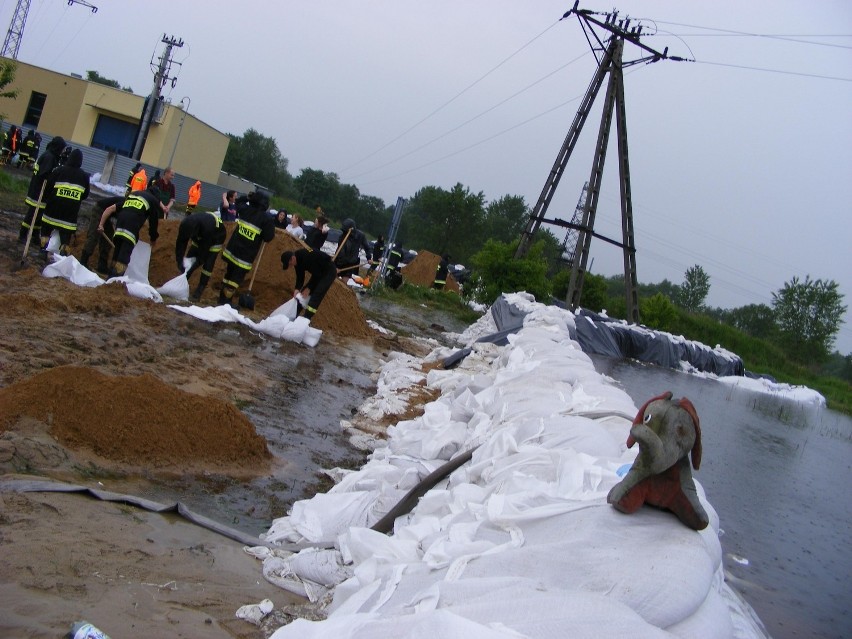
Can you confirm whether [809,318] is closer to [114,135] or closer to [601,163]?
[601,163]

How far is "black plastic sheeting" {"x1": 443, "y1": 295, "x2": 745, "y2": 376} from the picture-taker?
57.5 ft

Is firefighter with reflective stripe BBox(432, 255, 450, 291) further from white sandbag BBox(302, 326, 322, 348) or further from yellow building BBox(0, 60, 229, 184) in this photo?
yellow building BBox(0, 60, 229, 184)

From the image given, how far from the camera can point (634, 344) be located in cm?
2111

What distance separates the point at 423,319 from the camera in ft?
56.6

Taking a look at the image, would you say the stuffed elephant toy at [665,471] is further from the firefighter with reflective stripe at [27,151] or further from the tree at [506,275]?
the firefighter with reflective stripe at [27,151]

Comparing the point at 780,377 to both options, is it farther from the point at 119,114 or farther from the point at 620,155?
the point at 119,114

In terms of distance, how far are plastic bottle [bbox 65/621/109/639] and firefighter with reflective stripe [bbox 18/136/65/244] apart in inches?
319

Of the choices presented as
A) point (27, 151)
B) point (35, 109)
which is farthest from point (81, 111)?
point (27, 151)

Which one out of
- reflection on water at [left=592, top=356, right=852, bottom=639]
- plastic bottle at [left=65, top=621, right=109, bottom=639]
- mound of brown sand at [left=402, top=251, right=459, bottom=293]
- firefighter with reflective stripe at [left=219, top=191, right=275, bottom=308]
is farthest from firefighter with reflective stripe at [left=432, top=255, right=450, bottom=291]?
plastic bottle at [left=65, top=621, right=109, bottom=639]

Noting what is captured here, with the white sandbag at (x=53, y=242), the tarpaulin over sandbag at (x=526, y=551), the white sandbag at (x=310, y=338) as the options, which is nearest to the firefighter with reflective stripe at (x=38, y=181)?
the white sandbag at (x=53, y=242)

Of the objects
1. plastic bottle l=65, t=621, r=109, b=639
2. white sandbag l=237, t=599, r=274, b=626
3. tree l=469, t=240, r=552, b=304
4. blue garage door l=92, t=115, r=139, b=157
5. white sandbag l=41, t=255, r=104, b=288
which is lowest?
white sandbag l=237, t=599, r=274, b=626

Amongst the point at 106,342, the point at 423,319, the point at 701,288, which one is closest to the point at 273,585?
the point at 106,342

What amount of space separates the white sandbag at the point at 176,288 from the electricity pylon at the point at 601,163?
1384cm

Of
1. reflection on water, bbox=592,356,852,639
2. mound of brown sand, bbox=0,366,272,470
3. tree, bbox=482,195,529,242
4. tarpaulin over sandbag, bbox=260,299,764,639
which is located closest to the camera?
tarpaulin over sandbag, bbox=260,299,764,639
